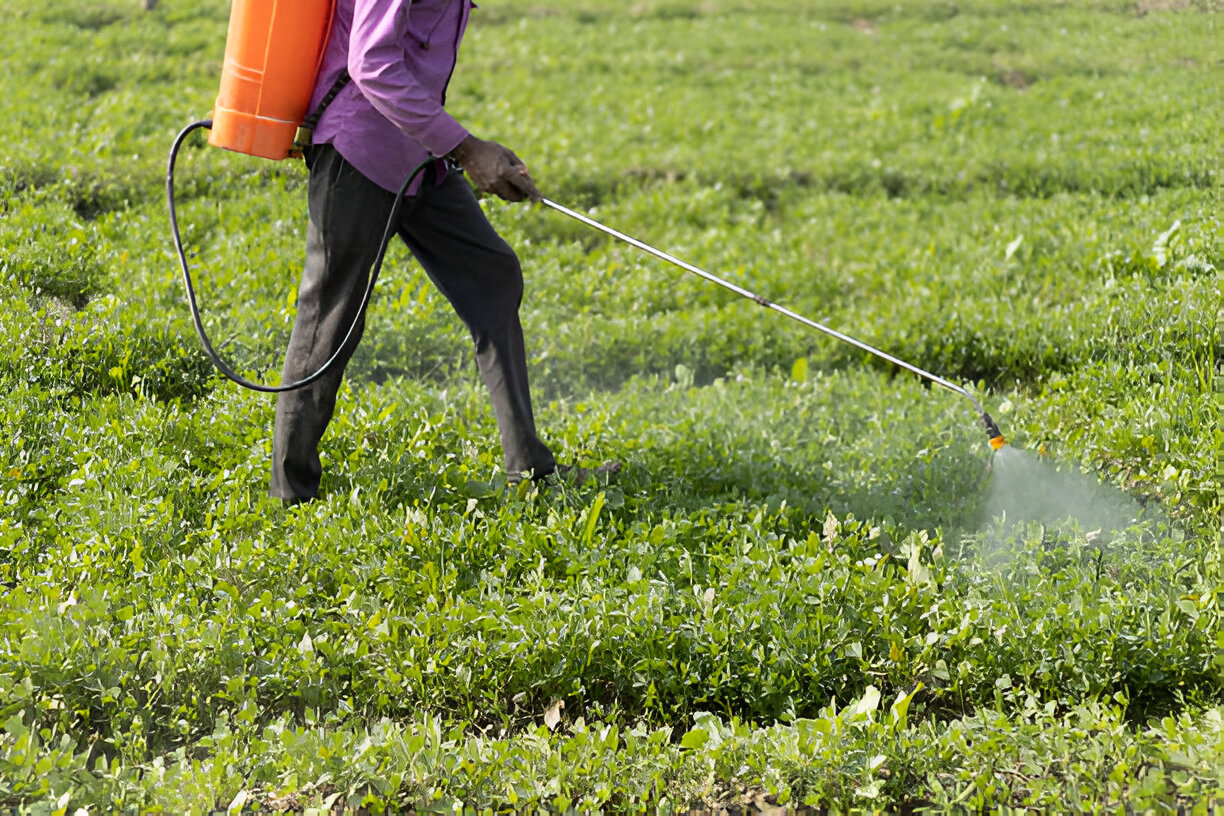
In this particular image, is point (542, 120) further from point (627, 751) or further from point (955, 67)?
→ point (627, 751)

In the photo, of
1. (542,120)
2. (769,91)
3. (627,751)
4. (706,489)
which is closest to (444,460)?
(706,489)

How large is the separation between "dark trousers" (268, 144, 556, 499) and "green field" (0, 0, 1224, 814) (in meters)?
0.24

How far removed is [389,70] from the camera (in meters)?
3.78

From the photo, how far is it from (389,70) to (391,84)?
51 millimetres

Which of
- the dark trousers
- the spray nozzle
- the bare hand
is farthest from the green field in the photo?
the bare hand

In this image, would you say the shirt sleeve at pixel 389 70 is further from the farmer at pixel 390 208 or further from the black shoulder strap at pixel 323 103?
the black shoulder strap at pixel 323 103

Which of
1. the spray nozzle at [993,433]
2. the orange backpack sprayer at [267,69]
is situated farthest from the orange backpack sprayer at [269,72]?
the spray nozzle at [993,433]

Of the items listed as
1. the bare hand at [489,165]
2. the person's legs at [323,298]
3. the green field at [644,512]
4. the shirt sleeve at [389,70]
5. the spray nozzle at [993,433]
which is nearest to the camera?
the green field at [644,512]

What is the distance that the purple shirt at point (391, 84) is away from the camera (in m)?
3.77

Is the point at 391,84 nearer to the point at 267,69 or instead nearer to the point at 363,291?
the point at 267,69

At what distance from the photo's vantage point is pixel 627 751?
3.26 meters

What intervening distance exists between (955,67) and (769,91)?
2.51 metres

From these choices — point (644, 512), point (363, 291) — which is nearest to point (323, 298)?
point (363, 291)

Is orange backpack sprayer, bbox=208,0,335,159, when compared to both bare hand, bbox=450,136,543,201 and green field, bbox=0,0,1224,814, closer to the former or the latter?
bare hand, bbox=450,136,543,201
